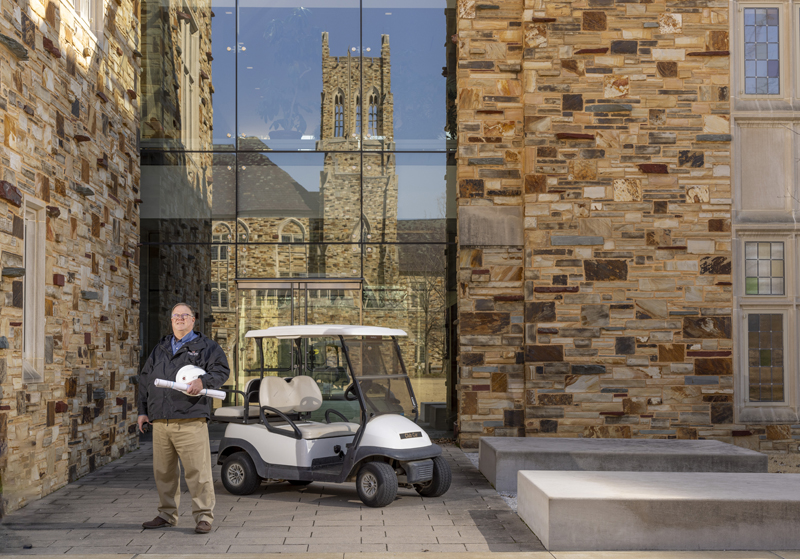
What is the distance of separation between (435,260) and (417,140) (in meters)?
1.78

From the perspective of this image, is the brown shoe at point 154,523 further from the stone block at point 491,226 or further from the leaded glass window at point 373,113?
the leaded glass window at point 373,113

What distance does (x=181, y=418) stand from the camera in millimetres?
5867

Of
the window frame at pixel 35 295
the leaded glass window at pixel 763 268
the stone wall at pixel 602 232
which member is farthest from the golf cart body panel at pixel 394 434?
the leaded glass window at pixel 763 268

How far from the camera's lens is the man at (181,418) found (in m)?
5.88

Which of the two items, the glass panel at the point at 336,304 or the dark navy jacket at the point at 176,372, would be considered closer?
the dark navy jacket at the point at 176,372

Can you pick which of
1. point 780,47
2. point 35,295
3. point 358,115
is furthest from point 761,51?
point 35,295

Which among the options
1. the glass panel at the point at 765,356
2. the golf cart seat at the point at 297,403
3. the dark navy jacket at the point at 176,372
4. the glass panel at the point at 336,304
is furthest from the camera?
the glass panel at the point at 336,304

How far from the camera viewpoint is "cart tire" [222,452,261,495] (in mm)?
7375

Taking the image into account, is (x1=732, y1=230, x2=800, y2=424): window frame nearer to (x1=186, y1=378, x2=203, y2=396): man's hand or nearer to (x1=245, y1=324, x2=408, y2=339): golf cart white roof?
(x1=245, y1=324, x2=408, y2=339): golf cart white roof

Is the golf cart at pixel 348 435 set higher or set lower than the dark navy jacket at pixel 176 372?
lower

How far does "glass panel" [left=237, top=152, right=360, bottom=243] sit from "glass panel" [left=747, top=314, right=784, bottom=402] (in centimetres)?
553

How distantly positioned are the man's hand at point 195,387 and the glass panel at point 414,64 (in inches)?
259

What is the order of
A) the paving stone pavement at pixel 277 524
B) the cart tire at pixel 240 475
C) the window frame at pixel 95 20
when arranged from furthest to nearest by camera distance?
the window frame at pixel 95 20 → the cart tire at pixel 240 475 → the paving stone pavement at pixel 277 524

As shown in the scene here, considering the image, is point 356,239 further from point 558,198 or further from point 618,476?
point 618,476
